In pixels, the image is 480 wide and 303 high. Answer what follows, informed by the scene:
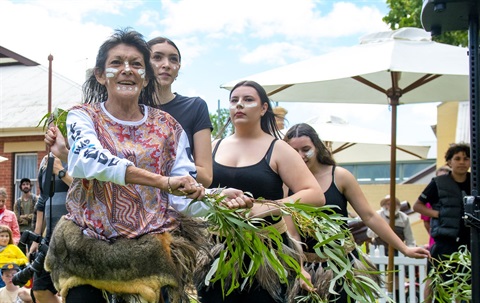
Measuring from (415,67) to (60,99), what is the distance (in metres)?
17.4

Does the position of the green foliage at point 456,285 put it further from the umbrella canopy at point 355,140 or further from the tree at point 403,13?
the tree at point 403,13

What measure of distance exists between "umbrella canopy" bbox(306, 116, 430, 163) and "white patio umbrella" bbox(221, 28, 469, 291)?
227 centimetres

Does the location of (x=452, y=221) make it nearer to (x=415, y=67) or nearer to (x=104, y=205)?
(x=415, y=67)

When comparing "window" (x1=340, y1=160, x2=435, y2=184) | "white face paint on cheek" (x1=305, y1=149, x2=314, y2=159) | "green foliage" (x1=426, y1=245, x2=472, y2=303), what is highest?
"white face paint on cheek" (x1=305, y1=149, x2=314, y2=159)

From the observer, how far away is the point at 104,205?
10.6 feet

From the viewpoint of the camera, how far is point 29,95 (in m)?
24.6

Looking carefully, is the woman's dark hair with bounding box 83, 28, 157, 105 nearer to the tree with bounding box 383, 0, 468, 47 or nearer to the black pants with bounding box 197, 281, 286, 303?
the black pants with bounding box 197, 281, 286, 303

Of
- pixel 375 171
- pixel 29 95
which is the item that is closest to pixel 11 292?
pixel 29 95

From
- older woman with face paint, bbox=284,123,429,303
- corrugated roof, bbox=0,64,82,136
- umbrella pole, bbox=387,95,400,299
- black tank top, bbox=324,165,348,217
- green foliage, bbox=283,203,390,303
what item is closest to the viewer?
green foliage, bbox=283,203,390,303

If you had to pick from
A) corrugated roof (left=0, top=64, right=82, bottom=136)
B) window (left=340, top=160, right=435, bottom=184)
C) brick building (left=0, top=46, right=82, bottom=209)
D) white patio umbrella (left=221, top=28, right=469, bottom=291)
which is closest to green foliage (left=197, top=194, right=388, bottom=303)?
white patio umbrella (left=221, top=28, right=469, bottom=291)

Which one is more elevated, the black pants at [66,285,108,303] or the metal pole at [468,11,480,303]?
the metal pole at [468,11,480,303]

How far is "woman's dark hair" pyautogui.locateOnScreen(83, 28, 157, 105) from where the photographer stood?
352 centimetres

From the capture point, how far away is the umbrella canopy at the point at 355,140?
14.4m

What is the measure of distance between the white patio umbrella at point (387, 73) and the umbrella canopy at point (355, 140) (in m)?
2.27
